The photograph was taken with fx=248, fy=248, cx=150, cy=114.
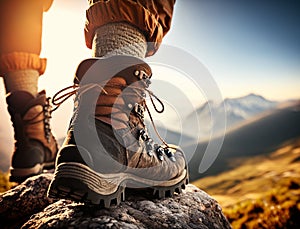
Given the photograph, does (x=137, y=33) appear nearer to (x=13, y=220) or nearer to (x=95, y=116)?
(x=95, y=116)

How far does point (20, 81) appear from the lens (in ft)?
5.54

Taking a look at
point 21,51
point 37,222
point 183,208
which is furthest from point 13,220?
point 21,51

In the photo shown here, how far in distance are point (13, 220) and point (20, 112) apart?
31.8 inches

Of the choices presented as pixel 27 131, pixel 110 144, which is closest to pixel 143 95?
pixel 110 144

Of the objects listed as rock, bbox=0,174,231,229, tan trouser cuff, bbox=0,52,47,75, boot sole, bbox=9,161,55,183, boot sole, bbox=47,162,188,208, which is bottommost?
boot sole, bbox=9,161,55,183

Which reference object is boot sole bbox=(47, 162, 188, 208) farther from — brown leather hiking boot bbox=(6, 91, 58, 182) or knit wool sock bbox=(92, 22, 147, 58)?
brown leather hiking boot bbox=(6, 91, 58, 182)

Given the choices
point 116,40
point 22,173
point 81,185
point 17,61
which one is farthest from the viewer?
point 17,61

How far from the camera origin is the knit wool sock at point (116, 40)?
892 millimetres

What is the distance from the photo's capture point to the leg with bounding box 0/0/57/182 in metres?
1.61

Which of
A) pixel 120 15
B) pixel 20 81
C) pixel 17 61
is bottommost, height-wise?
pixel 20 81

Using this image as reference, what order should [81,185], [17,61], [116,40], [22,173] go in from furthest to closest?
[17,61], [22,173], [116,40], [81,185]

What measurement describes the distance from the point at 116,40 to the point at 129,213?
58cm

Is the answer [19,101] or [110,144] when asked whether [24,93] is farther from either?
[110,144]

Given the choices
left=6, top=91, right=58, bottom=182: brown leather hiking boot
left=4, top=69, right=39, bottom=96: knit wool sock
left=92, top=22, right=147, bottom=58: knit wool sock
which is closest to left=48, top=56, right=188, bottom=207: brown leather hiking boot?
left=92, top=22, right=147, bottom=58: knit wool sock
